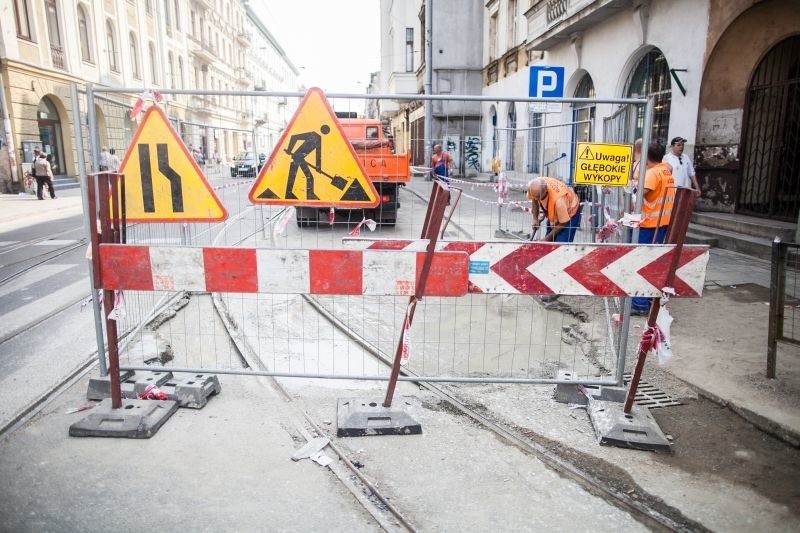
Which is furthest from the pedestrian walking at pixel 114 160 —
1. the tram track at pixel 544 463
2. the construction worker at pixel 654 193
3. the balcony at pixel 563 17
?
the balcony at pixel 563 17

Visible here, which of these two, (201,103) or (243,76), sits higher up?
(243,76)

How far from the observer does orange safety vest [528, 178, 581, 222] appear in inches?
231

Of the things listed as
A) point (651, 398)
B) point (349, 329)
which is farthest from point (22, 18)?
point (651, 398)

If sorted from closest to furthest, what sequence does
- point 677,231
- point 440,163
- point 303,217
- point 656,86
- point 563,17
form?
point 677,231
point 303,217
point 440,163
point 656,86
point 563,17

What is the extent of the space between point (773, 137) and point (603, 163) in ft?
25.5

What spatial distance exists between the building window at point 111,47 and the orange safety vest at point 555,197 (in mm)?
28328

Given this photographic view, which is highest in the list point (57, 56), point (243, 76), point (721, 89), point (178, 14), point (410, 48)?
point (178, 14)

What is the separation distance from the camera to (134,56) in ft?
102

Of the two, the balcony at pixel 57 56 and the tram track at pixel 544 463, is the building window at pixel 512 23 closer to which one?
the balcony at pixel 57 56

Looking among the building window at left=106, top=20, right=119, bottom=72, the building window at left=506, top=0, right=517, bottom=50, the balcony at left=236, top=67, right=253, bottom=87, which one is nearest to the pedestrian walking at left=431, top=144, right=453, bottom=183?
the building window at left=506, top=0, right=517, bottom=50

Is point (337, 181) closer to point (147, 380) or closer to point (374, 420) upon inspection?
A: point (374, 420)

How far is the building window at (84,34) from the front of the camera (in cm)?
2481

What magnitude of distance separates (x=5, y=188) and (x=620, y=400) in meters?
22.4

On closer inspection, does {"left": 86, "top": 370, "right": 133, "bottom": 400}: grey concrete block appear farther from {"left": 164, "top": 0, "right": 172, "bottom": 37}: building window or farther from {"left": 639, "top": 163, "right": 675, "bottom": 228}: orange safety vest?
{"left": 164, "top": 0, "right": 172, "bottom": 37}: building window
